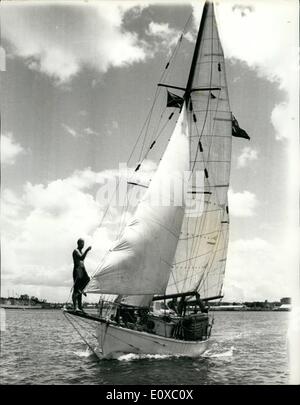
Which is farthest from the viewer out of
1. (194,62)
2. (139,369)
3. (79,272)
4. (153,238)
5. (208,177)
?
(208,177)

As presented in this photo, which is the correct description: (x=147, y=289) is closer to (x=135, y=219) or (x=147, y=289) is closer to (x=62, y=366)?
(x=135, y=219)

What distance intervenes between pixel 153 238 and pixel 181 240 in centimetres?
554

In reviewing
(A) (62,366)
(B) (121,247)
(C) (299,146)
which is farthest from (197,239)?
(C) (299,146)

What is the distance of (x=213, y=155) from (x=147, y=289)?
9269 millimetres

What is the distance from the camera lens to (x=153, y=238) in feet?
Answer: 63.1

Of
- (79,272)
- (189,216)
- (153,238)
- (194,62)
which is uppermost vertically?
(194,62)

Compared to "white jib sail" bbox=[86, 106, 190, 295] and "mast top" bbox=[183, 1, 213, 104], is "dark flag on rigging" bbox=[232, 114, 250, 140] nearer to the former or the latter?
"mast top" bbox=[183, 1, 213, 104]

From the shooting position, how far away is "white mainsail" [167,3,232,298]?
75.4 feet

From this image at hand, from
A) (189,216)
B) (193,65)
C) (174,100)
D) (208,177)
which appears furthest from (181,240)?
(193,65)

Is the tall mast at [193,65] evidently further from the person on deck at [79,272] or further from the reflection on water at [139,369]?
the reflection on water at [139,369]

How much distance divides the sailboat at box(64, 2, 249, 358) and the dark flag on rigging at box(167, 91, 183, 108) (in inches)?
2.3

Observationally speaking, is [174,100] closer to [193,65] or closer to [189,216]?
[193,65]

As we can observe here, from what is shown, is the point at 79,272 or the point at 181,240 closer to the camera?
the point at 79,272
